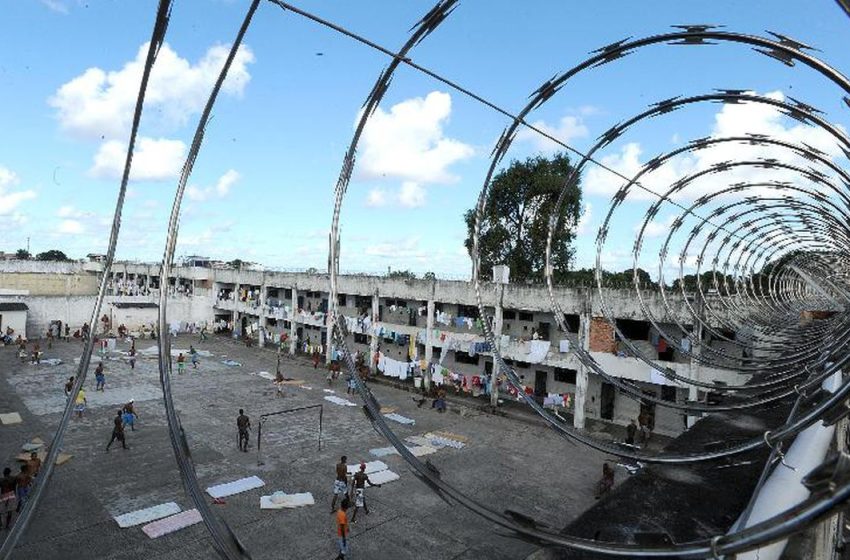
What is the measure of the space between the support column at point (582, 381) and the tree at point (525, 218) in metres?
14.6

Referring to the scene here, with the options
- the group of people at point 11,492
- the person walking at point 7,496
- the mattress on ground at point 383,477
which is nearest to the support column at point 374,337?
the mattress on ground at point 383,477

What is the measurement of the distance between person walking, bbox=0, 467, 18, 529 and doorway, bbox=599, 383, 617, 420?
78.7 ft

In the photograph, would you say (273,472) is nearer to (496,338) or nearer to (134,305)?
(496,338)

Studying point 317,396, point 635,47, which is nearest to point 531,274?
point 317,396

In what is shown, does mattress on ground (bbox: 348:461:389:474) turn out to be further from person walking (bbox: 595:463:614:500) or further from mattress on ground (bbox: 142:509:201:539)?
person walking (bbox: 595:463:614:500)

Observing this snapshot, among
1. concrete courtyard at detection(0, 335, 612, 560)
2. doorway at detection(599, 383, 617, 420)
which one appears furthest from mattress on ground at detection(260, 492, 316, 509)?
doorway at detection(599, 383, 617, 420)

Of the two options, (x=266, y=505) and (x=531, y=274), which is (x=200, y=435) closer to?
(x=266, y=505)

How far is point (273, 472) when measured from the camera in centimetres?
1681

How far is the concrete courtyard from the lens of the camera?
1248 centimetres

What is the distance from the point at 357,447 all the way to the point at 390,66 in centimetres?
1669

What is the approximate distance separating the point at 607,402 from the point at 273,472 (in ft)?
58.0

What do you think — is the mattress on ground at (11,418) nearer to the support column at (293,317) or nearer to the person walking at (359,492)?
the person walking at (359,492)

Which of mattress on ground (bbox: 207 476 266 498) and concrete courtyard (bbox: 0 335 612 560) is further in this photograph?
mattress on ground (bbox: 207 476 266 498)

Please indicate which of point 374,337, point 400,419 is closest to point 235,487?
point 400,419
